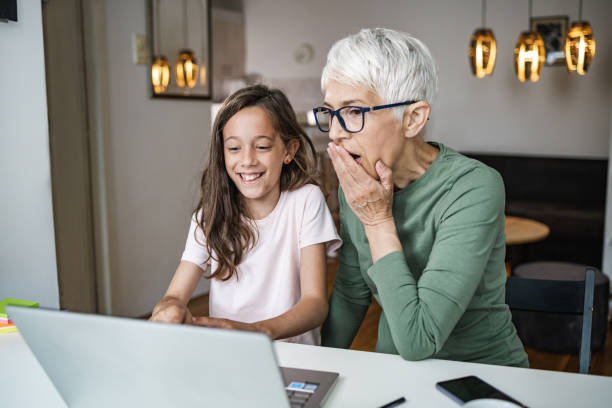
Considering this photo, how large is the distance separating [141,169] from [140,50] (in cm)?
69

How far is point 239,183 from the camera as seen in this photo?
4.74 ft

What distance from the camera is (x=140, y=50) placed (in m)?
3.26

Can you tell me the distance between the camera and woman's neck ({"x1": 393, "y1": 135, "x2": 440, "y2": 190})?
3.96 ft

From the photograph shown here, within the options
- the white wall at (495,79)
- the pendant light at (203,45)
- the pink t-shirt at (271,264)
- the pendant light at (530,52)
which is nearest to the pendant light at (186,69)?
the pendant light at (203,45)

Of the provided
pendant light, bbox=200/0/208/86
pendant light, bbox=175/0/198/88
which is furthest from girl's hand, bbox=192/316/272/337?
pendant light, bbox=200/0/208/86

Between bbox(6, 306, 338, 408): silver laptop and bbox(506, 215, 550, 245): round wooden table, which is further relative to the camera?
bbox(506, 215, 550, 245): round wooden table

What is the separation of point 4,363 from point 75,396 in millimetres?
317

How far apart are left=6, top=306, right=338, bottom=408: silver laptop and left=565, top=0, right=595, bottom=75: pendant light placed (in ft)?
10.1

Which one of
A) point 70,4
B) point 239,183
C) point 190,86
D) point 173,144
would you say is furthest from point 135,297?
point 239,183

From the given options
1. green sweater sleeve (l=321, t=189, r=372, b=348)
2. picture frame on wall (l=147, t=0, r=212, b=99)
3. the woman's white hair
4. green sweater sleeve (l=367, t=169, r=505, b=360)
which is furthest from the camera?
picture frame on wall (l=147, t=0, r=212, b=99)

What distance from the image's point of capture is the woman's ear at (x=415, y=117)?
3.73ft

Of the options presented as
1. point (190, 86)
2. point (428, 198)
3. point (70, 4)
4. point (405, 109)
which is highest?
point (70, 4)

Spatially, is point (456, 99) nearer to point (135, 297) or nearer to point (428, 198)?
point (135, 297)

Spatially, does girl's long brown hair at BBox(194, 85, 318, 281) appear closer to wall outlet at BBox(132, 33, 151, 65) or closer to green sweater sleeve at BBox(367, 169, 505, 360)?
green sweater sleeve at BBox(367, 169, 505, 360)
